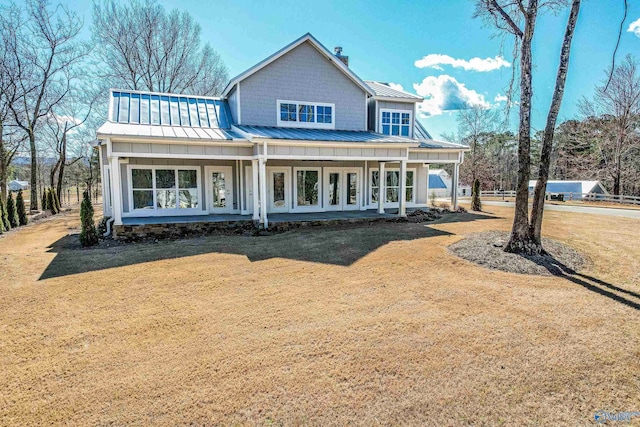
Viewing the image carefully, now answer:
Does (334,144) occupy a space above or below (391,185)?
above

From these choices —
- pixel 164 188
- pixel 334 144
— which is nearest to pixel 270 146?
pixel 334 144

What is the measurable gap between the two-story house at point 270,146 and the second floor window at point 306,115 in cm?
4

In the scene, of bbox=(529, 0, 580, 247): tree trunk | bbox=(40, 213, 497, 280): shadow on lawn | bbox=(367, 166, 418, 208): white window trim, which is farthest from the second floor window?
bbox=(529, 0, 580, 247): tree trunk

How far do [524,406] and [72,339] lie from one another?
5370 mm

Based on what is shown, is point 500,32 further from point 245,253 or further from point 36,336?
point 36,336

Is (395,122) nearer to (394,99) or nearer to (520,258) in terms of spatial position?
(394,99)

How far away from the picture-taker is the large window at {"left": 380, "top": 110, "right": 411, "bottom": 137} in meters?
16.4

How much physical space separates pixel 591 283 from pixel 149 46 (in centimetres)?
2821

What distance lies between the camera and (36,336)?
14.7 feet

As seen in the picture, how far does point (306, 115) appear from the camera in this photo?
48.8 feet

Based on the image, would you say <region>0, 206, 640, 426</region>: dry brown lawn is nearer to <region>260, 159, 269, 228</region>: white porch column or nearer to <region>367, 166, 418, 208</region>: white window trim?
<region>260, 159, 269, 228</region>: white porch column

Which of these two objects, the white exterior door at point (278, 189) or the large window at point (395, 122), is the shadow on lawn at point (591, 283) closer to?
the white exterior door at point (278, 189)

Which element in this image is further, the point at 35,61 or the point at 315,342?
the point at 35,61

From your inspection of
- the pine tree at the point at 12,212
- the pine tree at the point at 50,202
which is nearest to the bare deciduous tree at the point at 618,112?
the pine tree at the point at 12,212
